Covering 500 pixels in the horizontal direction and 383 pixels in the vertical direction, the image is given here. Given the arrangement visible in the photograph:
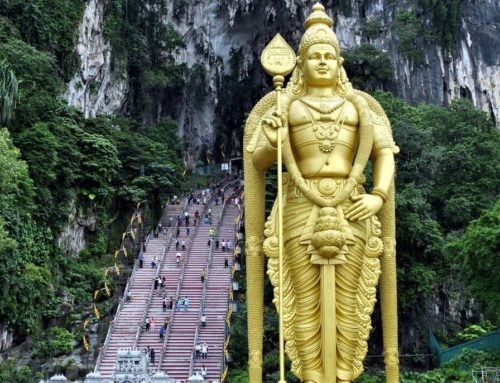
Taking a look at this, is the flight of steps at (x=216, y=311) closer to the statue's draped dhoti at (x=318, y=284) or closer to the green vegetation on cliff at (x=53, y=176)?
the green vegetation on cliff at (x=53, y=176)

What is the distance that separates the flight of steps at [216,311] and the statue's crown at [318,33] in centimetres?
873

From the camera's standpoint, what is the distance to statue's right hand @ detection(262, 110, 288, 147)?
611cm

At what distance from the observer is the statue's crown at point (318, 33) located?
265 inches

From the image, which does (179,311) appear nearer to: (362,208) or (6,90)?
(6,90)

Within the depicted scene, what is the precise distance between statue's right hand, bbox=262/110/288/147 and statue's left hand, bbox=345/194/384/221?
86 centimetres

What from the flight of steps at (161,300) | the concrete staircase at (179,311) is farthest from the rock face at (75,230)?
the flight of steps at (161,300)

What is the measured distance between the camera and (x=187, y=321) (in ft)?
52.1

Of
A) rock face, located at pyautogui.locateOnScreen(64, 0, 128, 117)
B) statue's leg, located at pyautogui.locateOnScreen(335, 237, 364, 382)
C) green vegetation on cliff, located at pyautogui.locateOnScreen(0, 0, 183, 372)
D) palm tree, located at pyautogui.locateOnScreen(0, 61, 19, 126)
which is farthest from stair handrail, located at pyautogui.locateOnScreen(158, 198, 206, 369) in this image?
statue's leg, located at pyautogui.locateOnScreen(335, 237, 364, 382)

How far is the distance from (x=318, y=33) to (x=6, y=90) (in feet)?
38.2

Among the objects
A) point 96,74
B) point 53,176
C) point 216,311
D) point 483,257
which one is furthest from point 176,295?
point 96,74

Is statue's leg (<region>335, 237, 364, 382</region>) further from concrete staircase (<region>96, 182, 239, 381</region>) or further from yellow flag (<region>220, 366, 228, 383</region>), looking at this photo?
yellow flag (<region>220, 366, 228, 383</region>)

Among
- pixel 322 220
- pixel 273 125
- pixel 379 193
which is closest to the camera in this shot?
pixel 273 125

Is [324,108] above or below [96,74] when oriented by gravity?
below

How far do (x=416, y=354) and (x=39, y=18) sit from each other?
14336mm
